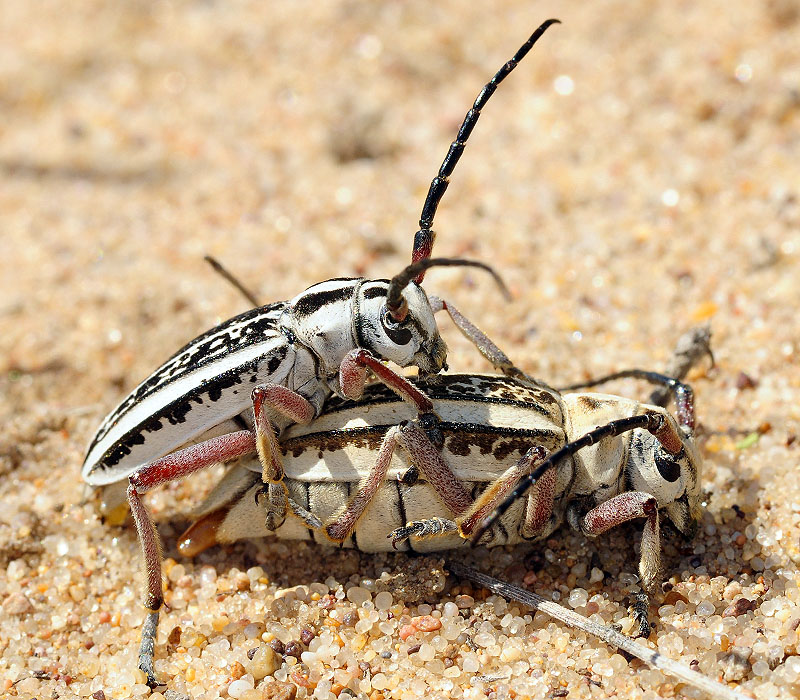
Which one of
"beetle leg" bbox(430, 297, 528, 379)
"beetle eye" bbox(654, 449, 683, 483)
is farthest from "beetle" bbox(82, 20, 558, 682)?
"beetle eye" bbox(654, 449, 683, 483)

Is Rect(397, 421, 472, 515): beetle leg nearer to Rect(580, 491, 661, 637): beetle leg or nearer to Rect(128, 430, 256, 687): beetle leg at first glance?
Rect(580, 491, 661, 637): beetle leg

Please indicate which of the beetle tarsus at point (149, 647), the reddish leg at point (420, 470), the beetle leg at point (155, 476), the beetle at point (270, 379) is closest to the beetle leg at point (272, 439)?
the beetle at point (270, 379)

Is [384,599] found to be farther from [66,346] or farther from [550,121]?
[550,121]

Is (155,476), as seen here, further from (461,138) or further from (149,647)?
(461,138)

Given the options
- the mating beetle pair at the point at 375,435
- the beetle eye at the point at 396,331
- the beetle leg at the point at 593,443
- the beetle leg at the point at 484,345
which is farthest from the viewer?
the beetle leg at the point at 484,345

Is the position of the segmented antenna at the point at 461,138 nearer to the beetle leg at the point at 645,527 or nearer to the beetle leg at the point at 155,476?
the beetle leg at the point at 155,476
